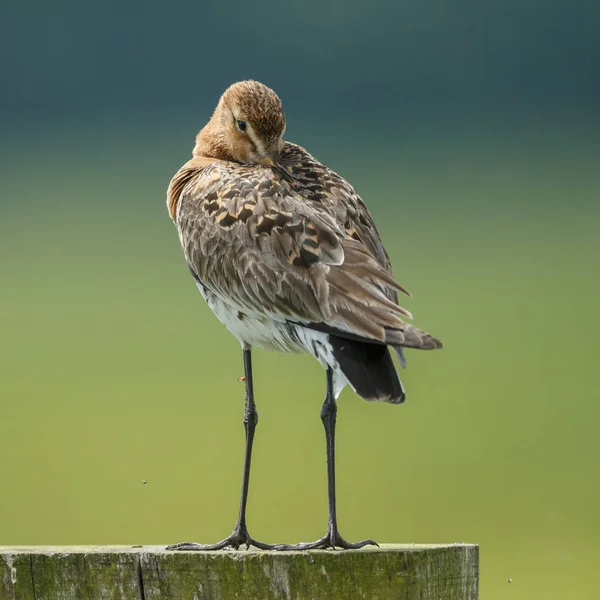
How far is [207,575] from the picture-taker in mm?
4613

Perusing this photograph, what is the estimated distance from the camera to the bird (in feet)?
18.7

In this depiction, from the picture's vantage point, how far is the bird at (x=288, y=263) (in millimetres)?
5688

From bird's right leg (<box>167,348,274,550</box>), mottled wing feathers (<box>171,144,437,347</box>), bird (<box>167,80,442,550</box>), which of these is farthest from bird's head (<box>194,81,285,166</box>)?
bird's right leg (<box>167,348,274,550</box>)

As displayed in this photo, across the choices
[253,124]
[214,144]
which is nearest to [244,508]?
[253,124]

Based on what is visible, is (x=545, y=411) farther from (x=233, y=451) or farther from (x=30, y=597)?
(x=30, y=597)

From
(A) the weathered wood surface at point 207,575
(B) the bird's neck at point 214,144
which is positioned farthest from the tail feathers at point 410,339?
(B) the bird's neck at point 214,144

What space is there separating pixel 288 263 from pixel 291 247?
0.27 feet

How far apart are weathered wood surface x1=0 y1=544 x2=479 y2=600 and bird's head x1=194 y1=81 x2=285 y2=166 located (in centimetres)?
289

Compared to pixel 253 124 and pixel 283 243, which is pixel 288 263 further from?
pixel 253 124

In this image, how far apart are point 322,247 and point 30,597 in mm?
2342

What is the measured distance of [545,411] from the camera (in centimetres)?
1411

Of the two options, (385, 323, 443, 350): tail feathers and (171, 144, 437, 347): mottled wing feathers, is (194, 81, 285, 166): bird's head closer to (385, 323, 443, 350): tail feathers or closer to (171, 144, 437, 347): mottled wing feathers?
(171, 144, 437, 347): mottled wing feathers

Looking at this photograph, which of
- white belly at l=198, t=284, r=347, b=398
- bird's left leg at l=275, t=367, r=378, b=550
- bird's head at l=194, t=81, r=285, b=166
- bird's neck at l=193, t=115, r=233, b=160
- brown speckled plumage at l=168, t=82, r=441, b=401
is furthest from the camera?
bird's neck at l=193, t=115, r=233, b=160

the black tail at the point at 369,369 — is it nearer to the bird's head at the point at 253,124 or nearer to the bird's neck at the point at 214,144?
the bird's head at the point at 253,124
